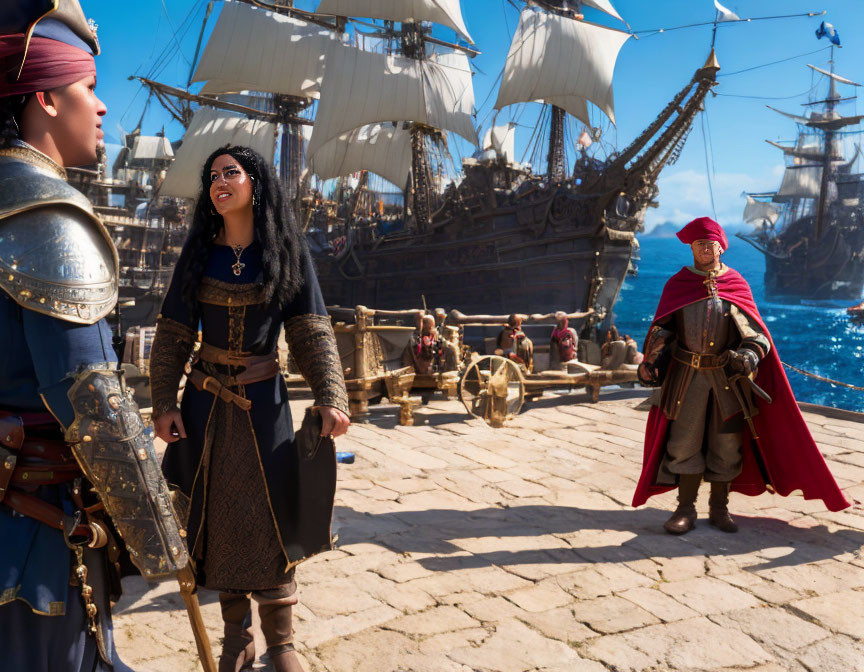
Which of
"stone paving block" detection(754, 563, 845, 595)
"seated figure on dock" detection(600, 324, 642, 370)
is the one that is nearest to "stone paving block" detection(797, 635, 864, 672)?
"stone paving block" detection(754, 563, 845, 595)

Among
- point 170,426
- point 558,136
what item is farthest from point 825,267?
point 170,426

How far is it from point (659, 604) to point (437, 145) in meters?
34.7

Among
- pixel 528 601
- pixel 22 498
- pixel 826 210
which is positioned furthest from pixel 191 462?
pixel 826 210

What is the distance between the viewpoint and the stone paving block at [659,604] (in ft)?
11.1

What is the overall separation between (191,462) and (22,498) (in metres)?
1.14

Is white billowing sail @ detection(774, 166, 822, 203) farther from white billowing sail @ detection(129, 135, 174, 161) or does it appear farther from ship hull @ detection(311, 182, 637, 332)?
white billowing sail @ detection(129, 135, 174, 161)

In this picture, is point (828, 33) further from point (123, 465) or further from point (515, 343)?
point (123, 465)

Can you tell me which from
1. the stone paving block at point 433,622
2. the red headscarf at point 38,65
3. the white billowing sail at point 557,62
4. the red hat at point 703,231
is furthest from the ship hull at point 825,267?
the red headscarf at point 38,65

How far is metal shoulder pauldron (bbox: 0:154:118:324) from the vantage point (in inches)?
51.5

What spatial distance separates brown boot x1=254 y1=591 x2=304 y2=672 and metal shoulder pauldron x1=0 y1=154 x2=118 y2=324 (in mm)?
1565

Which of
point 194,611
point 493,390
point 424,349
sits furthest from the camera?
point 424,349

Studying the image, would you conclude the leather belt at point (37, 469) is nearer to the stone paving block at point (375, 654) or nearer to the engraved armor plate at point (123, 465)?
the engraved armor plate at point (123, 465)

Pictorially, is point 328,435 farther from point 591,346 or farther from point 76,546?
point 591,346

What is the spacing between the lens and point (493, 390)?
8211mm
